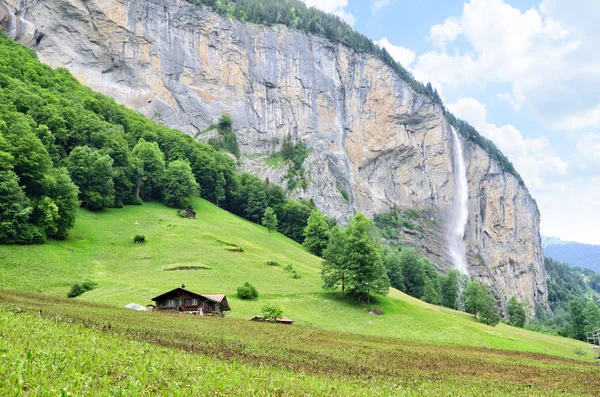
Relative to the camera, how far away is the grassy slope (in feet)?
144

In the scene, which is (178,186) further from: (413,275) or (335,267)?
(413,275)

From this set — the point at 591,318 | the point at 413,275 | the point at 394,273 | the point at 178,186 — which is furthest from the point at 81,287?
the point at 591,318

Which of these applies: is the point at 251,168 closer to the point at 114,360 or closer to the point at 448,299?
the point at 448,299

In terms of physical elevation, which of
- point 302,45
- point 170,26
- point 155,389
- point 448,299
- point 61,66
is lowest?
point 448,299

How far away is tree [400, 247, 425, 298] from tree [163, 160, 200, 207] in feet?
169

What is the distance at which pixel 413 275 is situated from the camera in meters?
98.1

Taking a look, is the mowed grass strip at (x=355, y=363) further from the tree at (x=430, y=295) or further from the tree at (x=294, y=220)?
the tree at (x=294, y=220)

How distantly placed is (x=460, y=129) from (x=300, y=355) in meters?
193

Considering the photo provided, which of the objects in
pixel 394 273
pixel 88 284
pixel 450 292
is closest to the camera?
pixel 88 284

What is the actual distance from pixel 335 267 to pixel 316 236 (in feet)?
123

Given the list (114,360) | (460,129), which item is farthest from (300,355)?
(460,129)

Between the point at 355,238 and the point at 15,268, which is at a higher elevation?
the point at 355,238

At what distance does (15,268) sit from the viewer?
44531 millimetres

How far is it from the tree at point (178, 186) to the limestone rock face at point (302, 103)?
45.1 metres
